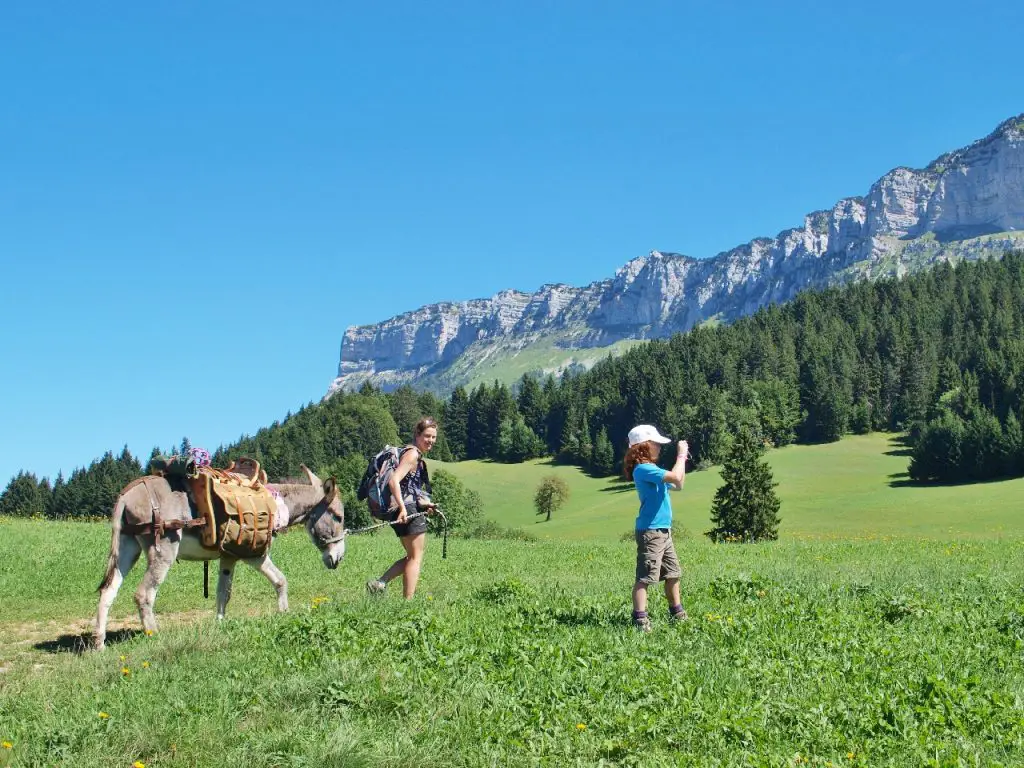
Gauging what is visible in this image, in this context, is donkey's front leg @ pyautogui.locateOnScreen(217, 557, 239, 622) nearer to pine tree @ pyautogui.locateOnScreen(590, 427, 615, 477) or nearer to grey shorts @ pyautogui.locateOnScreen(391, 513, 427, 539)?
grey shorts @ pyautogui.locateOnScreen(391, 513, 427, 539)

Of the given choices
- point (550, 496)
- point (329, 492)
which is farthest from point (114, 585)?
point (550, 496)

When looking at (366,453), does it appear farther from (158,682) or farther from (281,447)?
(158,682)

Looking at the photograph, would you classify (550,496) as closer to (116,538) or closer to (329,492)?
(329,492)

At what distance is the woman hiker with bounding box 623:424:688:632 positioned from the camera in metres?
9.16

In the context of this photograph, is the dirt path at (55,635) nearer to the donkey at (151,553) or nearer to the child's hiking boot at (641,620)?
the donkey at (151,553)

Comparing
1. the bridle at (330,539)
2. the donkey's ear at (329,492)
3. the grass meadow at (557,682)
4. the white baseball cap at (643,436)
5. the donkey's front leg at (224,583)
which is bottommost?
the grass meadow at (557,682)

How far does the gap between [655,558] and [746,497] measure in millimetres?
50696

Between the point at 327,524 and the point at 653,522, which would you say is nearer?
the point at 653,522

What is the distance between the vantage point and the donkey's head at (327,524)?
12.4m

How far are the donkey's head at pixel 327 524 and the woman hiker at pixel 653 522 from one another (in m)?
4.85

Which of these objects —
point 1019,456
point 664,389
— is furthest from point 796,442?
point 1019,456

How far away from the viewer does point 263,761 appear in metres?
5.46

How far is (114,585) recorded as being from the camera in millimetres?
10141

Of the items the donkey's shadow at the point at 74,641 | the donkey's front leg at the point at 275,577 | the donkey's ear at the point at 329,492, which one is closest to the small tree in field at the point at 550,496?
the donkey's ear at the point at 329,492
